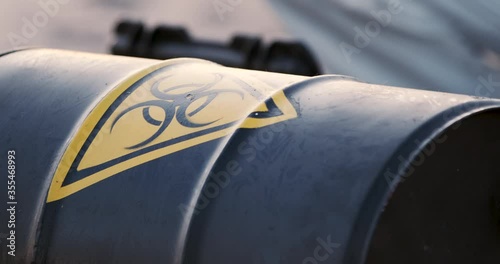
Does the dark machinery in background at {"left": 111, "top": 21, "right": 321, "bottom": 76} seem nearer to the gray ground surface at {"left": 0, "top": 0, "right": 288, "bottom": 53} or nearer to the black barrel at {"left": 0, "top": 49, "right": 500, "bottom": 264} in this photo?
the gray ground surface at {"left": 0, "top": 0, "right": 288, "bottom": 53}

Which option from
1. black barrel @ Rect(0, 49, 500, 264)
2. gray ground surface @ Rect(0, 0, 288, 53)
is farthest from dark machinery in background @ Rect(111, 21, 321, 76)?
black barrel @ Rect(0, 49, 500, 264)

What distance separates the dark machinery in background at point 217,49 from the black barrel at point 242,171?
4.21 feet

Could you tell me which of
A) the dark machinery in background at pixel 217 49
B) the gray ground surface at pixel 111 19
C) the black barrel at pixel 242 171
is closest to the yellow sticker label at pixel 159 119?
the black barrel at pixel 242 171

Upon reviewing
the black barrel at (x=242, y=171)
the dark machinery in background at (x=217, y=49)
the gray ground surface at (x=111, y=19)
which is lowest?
the black barrel at (x=242, y=171)

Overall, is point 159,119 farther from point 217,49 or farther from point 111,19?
point 111,19

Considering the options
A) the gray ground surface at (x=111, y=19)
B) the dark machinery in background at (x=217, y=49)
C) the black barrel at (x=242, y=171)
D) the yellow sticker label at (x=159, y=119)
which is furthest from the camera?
the gray ground surface at (x=111, y=19)

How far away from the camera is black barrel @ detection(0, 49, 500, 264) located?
1.40m

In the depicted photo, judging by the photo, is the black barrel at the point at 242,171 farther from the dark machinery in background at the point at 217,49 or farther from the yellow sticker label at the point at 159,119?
the dark machinery in background at the point at 217,49

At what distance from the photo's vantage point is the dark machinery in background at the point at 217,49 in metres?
3.04

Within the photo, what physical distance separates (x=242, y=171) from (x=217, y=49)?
69.4 inches

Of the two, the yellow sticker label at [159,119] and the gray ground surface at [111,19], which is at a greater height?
the gray ground surface at [111,19]

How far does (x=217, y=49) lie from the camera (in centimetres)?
320

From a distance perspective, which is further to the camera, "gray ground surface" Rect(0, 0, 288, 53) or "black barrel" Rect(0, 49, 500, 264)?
"gray ground surface" Rect(0, 0, 288, 53)

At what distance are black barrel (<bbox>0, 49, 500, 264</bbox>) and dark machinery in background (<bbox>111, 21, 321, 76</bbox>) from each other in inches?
50.5
